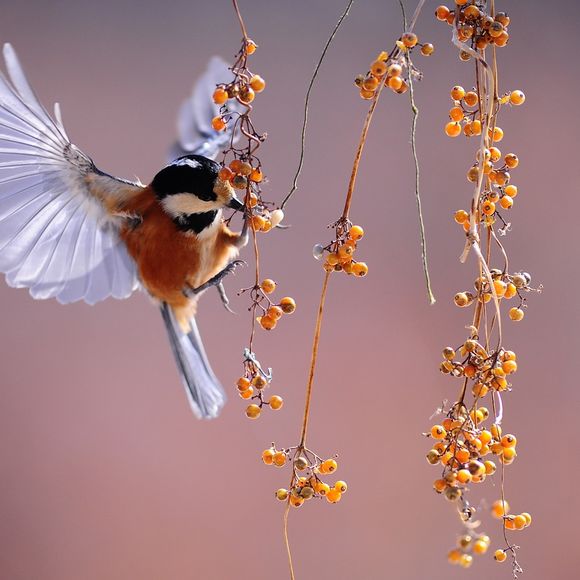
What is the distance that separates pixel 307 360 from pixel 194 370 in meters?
0.91

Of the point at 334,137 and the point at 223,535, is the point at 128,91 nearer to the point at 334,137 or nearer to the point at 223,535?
the point at 334,137

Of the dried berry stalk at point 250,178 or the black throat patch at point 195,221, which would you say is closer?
the dried berry stalk at point 250,178

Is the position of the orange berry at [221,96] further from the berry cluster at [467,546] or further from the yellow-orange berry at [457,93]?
the berry cluster at [467,546]

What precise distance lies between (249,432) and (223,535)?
11.5 inches

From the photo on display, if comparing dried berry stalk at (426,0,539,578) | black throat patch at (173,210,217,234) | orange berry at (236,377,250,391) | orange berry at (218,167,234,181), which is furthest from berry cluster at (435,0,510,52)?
black throat patch at (173,210,217,234)

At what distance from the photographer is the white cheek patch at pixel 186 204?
3.50 feet

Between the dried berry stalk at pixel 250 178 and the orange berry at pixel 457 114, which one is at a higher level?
the orange berry at pixel 457 114

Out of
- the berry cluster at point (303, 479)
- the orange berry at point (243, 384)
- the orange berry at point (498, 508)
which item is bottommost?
the orange berry at point (498, 508)

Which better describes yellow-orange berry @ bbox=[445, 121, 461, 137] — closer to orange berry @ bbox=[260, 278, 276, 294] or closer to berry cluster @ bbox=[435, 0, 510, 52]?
berry cluster @ bbox=[435, 0, 510, 52]

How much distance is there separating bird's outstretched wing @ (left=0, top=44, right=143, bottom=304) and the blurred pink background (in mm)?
878

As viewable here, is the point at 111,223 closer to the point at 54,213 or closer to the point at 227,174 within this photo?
the point at 54,213

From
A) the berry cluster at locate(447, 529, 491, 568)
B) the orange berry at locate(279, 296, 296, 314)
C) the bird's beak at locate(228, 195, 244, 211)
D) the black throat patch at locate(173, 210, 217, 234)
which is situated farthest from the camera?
the black throat patch at locate(173, 210, 217, 234)

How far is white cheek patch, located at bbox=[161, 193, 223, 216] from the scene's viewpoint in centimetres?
107

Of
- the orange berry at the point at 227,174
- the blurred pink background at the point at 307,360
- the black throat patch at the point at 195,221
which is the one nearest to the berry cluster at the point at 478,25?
the orange berry at the point at 227,174
